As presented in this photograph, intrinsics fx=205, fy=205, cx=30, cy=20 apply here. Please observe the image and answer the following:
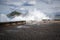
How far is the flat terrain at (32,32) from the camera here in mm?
3133

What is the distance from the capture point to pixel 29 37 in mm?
3141

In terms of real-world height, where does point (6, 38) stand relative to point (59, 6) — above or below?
below

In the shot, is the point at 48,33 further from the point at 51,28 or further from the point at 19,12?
the point at 19,12

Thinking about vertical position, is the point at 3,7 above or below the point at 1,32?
above

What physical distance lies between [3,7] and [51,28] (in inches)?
32.0

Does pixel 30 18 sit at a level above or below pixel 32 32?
above

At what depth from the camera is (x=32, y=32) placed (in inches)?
124

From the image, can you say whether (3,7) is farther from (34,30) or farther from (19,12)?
(34,30)

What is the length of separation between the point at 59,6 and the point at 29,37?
667 millimetres

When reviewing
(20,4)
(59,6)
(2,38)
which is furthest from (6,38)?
(59,6)

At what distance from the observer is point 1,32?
314cm

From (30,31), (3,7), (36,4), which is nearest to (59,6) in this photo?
(36,4)

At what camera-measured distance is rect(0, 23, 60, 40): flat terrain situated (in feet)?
10.3

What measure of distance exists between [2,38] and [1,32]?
0.31ft
